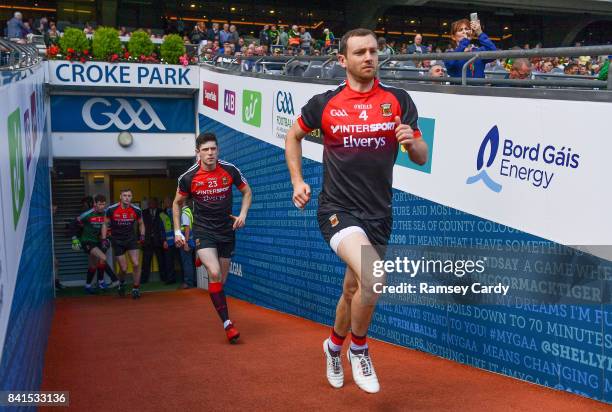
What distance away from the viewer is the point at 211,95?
13.5m

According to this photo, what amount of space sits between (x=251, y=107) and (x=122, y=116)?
489 centimetres

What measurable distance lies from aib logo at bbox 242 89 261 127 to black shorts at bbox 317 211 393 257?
6.16 m

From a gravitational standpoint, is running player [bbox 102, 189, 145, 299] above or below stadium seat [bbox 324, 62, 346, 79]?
below

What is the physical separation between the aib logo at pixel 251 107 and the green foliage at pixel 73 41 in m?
4.63

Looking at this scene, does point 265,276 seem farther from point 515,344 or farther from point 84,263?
point 84,263

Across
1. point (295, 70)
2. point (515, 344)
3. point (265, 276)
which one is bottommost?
point (265, 276)

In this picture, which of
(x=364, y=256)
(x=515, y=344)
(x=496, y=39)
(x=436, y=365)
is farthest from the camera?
(x=496, y=39)

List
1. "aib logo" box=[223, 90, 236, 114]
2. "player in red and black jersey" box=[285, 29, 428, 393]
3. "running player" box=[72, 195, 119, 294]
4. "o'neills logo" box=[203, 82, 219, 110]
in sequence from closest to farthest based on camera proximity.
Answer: "player in red and black jersey" box=[285, 29, 428, 393] < "aib logo" box=[223, 90, 236, 114] < "o'neills logo" box=[203, 82, 219, 110] < "running player" box=[72, 195, 119, 294]

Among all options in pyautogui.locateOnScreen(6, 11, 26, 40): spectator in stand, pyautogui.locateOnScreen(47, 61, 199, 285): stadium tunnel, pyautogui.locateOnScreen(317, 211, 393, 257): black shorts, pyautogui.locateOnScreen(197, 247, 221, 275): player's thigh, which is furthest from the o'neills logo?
pyautogui.locateOnScreen(317, 211, 393, 257): black shorts

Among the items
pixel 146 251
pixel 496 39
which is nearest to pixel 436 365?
pixel 146 251

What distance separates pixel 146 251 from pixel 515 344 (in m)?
12.6

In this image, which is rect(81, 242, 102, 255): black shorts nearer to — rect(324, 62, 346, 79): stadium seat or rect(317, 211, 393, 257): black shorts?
rect(324, 62, 346, 79): stadium seat

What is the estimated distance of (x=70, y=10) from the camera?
2952 centimetres

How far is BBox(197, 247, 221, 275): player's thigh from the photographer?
7.46 meters
